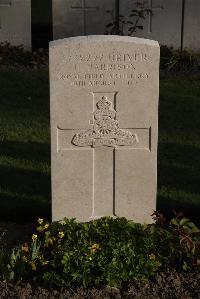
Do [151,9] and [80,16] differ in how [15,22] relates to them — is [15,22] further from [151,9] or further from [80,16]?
[151,9]

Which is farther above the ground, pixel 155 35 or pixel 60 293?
pixel 155 35

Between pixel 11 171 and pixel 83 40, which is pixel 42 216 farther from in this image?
pixel 83 40

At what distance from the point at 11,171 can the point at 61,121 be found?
1879 millimetres

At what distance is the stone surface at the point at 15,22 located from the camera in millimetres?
10773

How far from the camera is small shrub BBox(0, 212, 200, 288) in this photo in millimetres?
4492

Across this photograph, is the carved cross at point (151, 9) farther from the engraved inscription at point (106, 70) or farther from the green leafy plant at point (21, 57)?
the engraved inscription at point (106, 70)

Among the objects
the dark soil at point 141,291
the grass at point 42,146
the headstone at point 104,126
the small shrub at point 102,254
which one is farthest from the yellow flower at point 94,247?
the grass at point 42,146

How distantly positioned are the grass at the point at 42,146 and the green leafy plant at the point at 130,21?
135cm

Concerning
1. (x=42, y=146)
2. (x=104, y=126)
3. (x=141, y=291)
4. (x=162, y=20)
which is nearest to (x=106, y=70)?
(x=104, y=126)

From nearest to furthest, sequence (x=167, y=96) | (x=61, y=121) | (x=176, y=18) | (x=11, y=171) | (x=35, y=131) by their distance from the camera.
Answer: (x=61, y=121), (x=11, y=171), (x=35, y=131), (x=167, y=96), (x=176, y=18)

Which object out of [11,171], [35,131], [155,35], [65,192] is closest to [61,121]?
[65,192]

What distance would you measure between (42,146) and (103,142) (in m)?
2.35

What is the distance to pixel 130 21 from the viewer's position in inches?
429

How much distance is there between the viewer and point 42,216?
564cm
